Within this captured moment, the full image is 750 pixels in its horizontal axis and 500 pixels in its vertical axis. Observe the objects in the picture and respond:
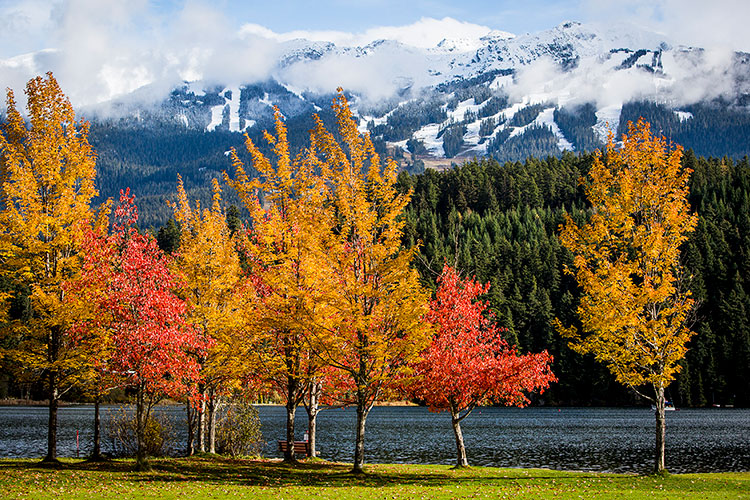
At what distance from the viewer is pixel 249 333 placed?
106 feet

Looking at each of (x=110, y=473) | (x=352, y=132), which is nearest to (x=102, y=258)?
(x=110, y=473)

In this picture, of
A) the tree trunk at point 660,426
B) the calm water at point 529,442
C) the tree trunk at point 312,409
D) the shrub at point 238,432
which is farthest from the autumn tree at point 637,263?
the shrub at point 238,432

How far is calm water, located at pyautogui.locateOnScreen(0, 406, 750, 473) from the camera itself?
153 feet

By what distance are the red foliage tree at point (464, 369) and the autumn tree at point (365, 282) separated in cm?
444

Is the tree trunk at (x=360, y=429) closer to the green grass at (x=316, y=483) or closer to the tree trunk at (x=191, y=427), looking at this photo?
the green grass at (x=316, y=483)

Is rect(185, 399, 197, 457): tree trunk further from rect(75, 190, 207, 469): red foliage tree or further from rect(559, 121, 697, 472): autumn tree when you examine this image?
rect(559, 121, 697, 472): autumn tree

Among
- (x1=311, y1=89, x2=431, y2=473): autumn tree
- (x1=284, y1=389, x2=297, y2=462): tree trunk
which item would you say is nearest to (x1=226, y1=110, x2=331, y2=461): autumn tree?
(x1=284, y1=389, x2=297, y2=462): tree trunk

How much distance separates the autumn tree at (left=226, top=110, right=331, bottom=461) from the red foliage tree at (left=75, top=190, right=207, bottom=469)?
3774 mm

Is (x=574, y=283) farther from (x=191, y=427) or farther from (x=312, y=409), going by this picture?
(x=191, y=427)

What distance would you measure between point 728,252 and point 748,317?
2729cm

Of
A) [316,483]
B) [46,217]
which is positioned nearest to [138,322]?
[46,217]

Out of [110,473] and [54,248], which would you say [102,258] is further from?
[110,473]

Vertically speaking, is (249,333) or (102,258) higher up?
(102,258)

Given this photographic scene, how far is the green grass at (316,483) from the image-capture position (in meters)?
22.5
